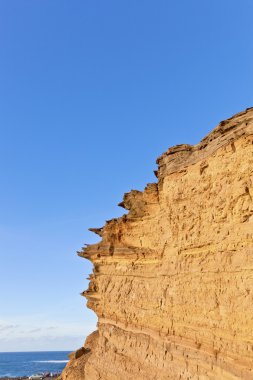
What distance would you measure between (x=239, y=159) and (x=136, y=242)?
668cm

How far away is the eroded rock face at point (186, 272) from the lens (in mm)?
10898

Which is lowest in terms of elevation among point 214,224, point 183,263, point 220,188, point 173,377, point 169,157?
point 173,377

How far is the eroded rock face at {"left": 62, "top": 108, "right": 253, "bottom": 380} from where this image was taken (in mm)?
10898

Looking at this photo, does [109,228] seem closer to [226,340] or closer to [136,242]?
[136,242]

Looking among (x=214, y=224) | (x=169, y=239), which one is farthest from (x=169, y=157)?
(x=214, y=224)

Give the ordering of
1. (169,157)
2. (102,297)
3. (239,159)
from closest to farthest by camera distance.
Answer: (239,159)
(169,157)
(102,297)

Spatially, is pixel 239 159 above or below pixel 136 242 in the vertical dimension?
above

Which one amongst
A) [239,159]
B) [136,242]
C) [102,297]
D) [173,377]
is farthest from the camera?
[102,297]

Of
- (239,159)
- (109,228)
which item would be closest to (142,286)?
(109,228)

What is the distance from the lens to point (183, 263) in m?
13.1

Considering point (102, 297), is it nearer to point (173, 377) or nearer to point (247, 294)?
point (173, 377)

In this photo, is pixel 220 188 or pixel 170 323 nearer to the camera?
pixel 220 188

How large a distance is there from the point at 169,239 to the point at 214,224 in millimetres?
2481

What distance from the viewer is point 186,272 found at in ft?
42.2
